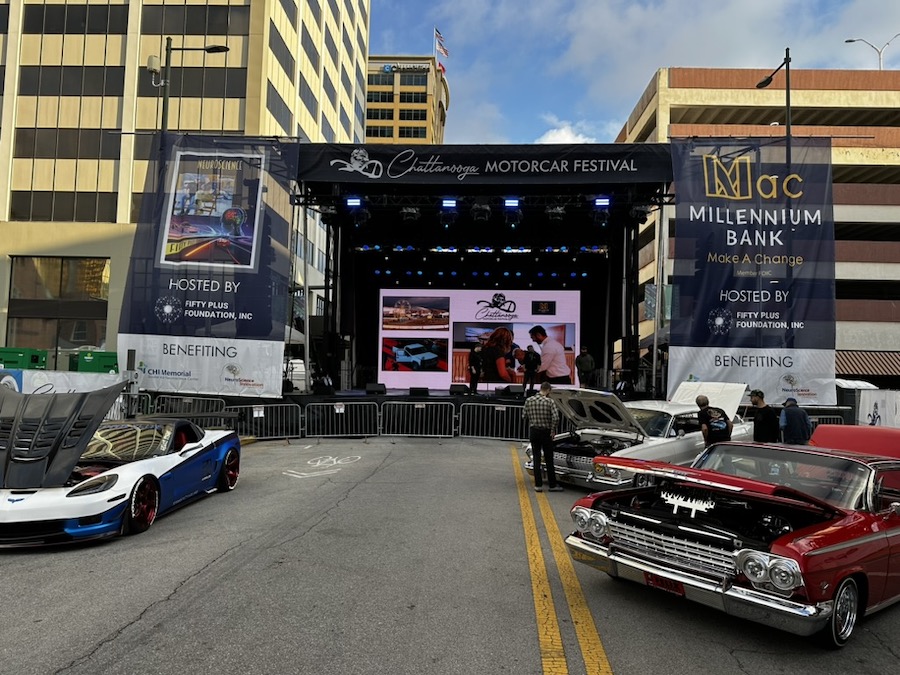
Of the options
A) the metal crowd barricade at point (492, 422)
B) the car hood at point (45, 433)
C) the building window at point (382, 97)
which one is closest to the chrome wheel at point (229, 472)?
the car hood at point (45, 433)

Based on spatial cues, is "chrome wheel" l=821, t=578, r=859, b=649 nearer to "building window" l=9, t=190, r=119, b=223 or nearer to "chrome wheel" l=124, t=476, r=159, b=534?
"chrome wheel" l=124, t=476, r=159, b=534

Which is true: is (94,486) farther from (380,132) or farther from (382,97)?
(382,97)

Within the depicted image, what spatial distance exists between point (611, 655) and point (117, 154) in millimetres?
36458

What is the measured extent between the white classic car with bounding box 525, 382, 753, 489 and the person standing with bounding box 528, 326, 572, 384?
40.1ft

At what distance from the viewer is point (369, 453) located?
41.7 ft

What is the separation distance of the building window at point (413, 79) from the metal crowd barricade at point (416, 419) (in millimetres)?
95292

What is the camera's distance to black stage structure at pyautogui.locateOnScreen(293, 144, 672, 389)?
51.5 ft

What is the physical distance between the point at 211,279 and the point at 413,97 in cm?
9404

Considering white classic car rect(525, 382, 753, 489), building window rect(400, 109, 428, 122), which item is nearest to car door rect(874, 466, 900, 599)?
white classic car rect(525, 382, 753, 489)

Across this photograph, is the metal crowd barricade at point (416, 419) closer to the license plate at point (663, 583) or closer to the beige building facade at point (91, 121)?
the license plate at point (663, 583)

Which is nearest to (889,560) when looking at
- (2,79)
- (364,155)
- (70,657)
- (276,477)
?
(70,657)

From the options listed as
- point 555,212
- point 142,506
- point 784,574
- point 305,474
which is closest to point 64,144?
point 555,212

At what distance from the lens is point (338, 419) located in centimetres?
1556

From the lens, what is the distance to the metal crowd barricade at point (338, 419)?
15.5 m
